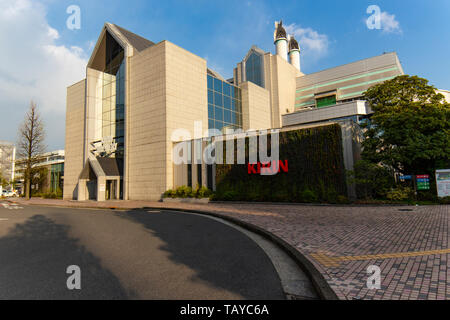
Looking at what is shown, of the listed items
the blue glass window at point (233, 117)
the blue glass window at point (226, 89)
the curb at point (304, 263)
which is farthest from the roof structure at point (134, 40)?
the curb at point (304, 263)

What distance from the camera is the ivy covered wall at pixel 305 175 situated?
646 inches

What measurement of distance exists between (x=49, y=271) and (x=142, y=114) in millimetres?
23569

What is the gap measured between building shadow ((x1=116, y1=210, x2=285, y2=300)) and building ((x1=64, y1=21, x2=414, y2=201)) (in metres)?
14.8

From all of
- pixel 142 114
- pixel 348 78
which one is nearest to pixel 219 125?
pixel 142 114

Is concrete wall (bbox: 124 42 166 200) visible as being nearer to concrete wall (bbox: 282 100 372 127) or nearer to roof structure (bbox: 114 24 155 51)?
roof structure (bbox: 114 24 155 51)

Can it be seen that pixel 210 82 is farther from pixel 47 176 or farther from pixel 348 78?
pixel 47 176

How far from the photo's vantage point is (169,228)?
929cm

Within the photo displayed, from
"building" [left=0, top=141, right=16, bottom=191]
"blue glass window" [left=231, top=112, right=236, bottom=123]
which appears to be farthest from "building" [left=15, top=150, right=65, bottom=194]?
"building" [left=0, top=141, right=16, bottom=191]

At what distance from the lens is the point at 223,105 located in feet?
106

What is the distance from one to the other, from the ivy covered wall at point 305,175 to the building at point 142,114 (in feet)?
16.9

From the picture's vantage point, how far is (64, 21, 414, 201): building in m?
24.9
